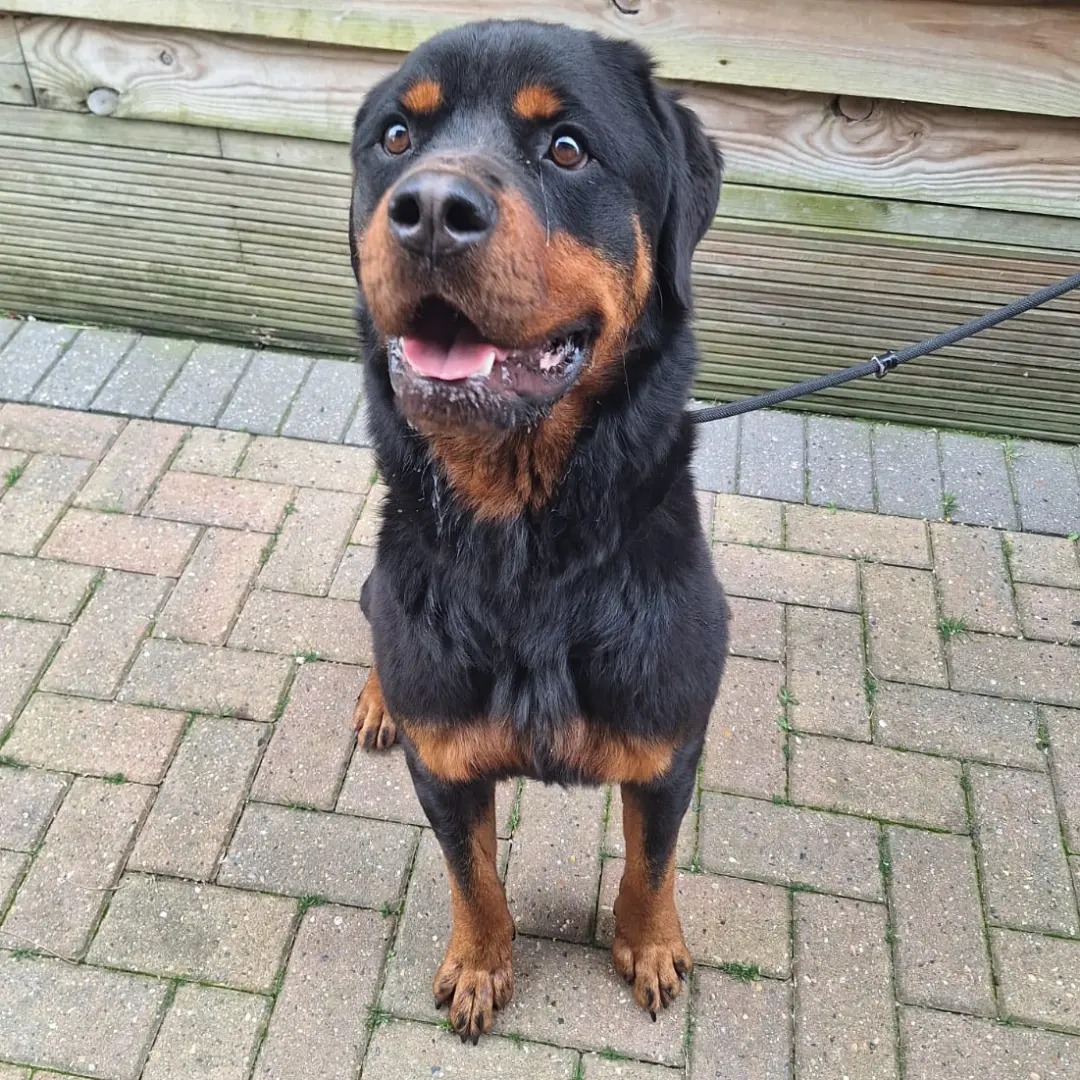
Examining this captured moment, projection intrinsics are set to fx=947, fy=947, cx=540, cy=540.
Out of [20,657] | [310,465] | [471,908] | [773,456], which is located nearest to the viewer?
[471,908]

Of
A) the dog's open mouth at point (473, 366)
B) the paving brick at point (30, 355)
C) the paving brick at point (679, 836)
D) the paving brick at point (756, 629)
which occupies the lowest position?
the paving brick at point (756, 629)

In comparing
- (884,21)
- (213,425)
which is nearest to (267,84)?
(213,425)

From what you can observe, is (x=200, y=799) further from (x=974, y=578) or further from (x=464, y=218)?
(x=974, y=578)

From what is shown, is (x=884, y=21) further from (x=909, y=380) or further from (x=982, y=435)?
(x=982, y=435)

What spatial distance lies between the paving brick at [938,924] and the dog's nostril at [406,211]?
6.43ft

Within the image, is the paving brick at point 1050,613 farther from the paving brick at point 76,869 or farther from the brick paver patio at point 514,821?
the paving brick at point 76,869

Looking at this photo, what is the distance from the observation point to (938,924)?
2.28 meters

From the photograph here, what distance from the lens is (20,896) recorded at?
230 centimetres

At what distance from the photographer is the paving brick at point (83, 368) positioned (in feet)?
12.2

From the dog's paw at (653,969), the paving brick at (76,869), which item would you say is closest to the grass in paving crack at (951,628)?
the dog's paw at (653,969)

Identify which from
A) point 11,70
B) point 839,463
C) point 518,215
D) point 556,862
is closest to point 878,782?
point 556,862

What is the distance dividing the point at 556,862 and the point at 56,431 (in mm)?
2531

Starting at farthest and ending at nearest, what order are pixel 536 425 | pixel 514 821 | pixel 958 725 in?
1. pixel 958 725
2. pixel 514 821
3. pixel 536 425

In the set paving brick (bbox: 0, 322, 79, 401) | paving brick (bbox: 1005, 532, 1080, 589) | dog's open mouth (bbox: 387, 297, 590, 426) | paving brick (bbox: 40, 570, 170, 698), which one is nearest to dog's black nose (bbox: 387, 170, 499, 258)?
dog's open mouth (bbox: 387, 297, 590, 426)
